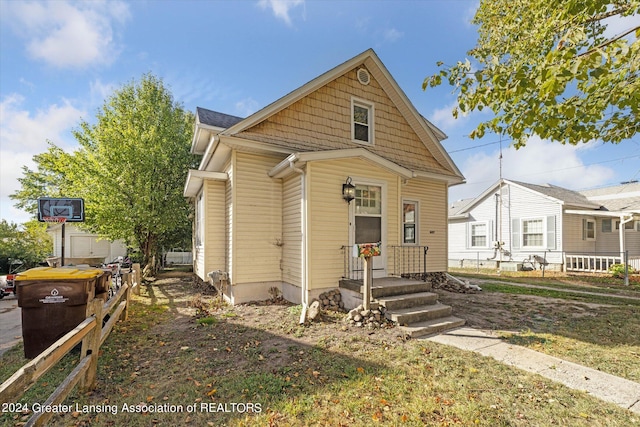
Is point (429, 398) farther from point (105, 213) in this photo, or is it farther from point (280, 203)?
point (105, 213)

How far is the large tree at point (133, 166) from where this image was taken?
1133 cm

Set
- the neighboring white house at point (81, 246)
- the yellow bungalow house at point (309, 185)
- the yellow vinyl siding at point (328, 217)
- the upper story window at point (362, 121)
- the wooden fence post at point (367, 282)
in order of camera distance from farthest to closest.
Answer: the neighboring white house at point (81, 246), the upper story window at point (362, 121), the yellow bungalow house at point (309, 185), the yellow vinyl siding at point (328, 217), the wooden fence post at point (367, 282)

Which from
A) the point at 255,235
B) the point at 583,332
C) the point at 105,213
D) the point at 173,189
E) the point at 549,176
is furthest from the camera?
the point at 549,176

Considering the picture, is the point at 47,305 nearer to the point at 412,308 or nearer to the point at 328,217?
the point at 328,217

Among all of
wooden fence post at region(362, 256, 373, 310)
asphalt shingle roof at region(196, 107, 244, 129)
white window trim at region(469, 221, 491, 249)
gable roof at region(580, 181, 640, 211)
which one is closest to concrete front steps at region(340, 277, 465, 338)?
wooden fence post at region(362, 256, 373, 310)

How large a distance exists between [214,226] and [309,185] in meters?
3.64

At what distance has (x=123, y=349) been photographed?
4.66 meters

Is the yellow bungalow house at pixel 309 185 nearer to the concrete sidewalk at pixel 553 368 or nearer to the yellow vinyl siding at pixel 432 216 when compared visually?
the yellow vinyl siding at pixel 432 216

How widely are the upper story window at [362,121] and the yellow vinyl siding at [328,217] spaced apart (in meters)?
2.09

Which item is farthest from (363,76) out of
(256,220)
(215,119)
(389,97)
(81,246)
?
(81,246)

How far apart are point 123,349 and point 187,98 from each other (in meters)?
15.7

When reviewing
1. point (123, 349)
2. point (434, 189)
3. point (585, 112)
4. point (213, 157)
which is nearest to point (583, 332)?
point (585, 112)

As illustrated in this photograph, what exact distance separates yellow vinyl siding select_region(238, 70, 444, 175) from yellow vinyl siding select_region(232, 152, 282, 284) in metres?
0.76

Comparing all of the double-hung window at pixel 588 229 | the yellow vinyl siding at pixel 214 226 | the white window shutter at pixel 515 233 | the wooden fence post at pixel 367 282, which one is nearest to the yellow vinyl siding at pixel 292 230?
the wooden fence post at pixel 367 282
